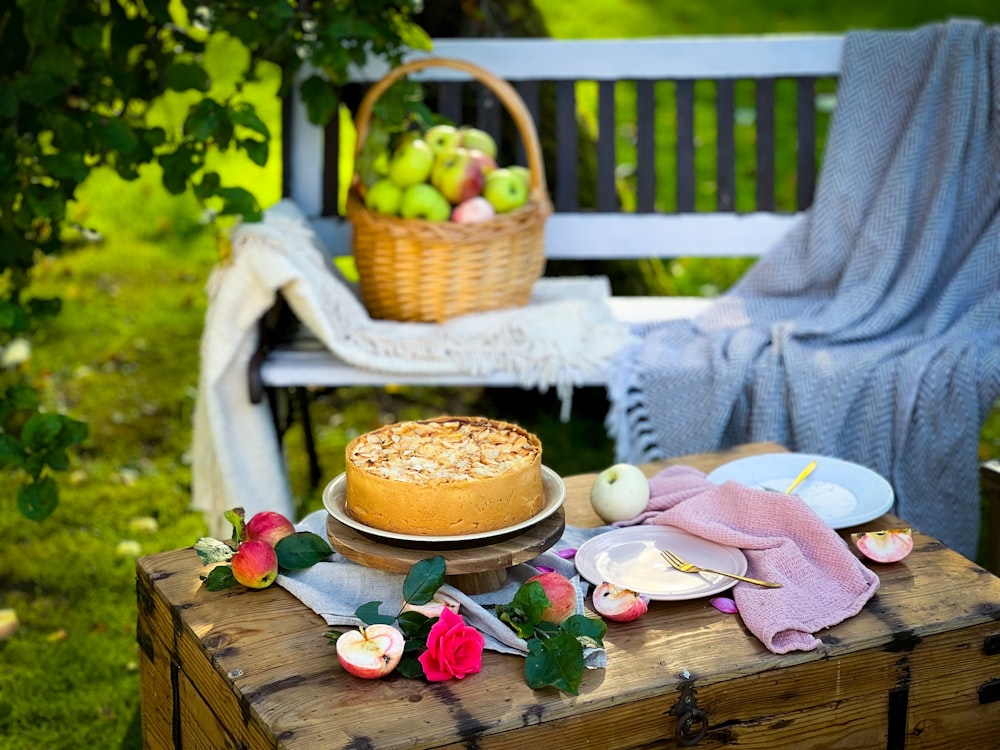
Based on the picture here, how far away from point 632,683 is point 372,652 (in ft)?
1.08

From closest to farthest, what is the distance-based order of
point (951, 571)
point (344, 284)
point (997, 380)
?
point (951, 571)
point (997, 380)
point (344, 284)

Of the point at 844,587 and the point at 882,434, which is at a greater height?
the point at 844,587

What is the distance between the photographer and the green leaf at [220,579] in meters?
1.81

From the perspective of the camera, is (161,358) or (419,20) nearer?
(419,20)

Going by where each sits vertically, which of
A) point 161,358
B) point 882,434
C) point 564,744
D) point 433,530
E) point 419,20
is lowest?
point 161,358

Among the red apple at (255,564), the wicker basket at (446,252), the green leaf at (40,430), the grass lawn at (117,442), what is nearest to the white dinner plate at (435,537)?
the red apple at (255,564)

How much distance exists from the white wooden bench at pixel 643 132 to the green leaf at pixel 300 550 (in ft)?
5.71

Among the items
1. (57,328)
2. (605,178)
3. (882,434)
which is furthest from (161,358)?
(882,434)

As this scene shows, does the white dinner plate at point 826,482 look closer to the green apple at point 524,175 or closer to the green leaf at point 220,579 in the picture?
the green leaf at point 220,579

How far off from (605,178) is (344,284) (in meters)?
0.88

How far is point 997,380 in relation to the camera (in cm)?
282

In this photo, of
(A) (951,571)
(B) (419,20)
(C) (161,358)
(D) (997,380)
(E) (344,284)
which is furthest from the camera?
(C) (161,358)

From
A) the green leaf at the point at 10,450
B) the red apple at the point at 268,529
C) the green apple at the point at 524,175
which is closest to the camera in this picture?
the red apple at the point at 268,529

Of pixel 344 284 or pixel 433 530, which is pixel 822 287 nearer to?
pixel 344 284
